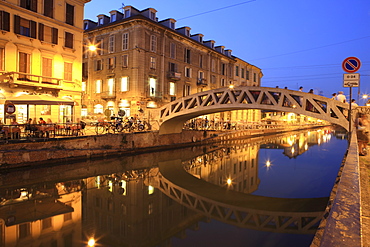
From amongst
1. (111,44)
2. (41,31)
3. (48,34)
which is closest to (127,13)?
(111,44)

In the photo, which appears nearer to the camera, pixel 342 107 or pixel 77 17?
pixel 342 107

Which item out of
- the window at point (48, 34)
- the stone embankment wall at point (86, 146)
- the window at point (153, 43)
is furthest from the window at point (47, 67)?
the window at point (153, 43)

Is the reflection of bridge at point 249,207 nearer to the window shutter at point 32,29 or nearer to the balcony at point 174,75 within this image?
the window shutter at point 32,29

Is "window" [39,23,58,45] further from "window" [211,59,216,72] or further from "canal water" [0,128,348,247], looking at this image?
"window" [211,59,216,72]

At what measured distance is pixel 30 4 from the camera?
1755cm

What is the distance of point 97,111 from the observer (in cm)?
2795

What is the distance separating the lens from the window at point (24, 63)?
17.2m

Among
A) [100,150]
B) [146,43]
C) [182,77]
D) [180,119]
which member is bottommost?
[100,150]

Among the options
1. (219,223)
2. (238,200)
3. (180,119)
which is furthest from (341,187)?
(180,119)

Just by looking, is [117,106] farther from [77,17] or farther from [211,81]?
[211,81]

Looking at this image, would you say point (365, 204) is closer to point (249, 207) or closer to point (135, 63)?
point (249, 207)

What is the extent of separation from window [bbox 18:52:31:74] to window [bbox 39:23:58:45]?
68.0 inches

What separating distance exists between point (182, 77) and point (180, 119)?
36.8 ft

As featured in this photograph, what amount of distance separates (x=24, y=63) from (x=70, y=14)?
17.9 ft
